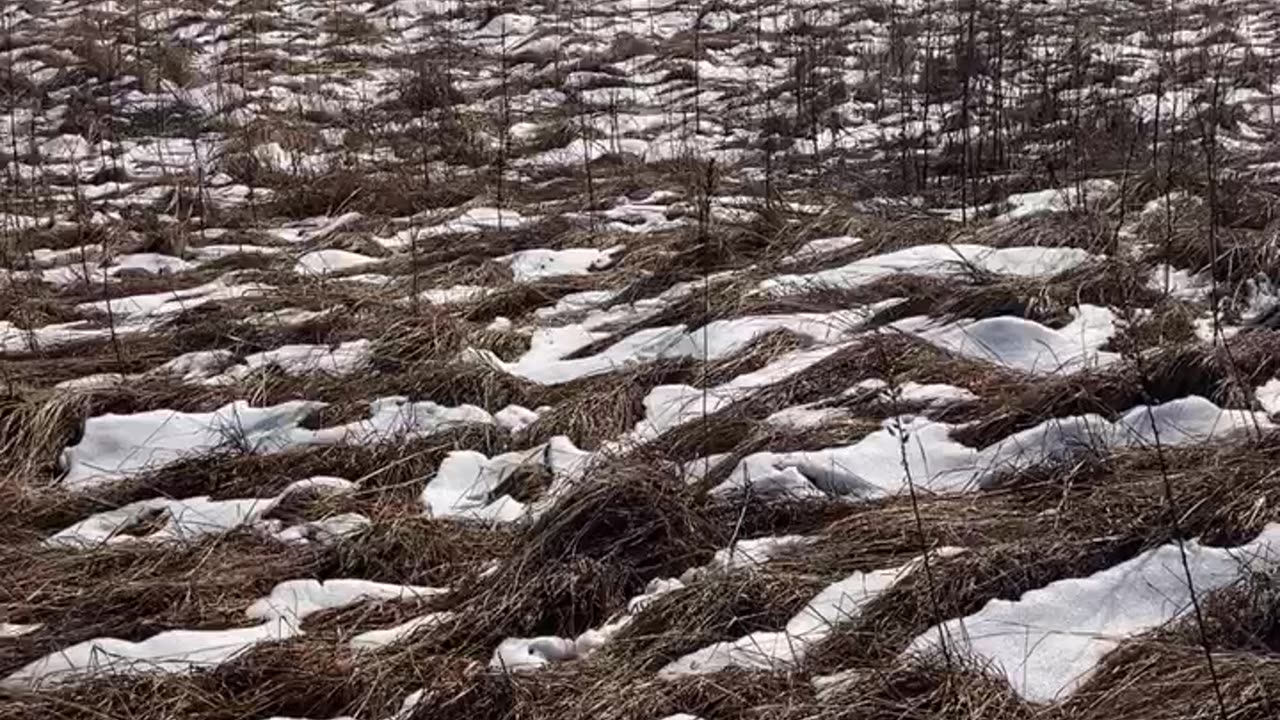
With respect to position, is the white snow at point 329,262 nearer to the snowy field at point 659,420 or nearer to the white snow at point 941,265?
the snowy field at point 659,420

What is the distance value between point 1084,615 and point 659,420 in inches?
54.6

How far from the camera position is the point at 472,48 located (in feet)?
30.7

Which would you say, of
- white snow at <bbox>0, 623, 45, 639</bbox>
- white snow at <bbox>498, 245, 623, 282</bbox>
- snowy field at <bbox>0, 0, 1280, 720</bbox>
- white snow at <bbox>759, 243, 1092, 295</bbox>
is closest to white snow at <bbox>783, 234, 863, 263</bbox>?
snowy field at <bbox>0, 0, 1280, 720</bbox>

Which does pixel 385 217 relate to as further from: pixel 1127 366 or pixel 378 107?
pixel 1127 366

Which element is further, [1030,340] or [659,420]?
[1030,340]

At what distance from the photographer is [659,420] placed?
11.5ft

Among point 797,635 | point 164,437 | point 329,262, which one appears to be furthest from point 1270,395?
point 329,262

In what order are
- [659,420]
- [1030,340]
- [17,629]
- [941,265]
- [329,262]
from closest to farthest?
[17,629]
[659,420]
[1030,340]
[941,265]
[329,262]

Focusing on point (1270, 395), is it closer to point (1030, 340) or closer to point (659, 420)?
point (1030, 340)

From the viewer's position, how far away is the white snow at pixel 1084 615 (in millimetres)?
2326

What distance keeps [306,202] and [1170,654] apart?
15.4 ft

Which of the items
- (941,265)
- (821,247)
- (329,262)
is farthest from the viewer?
(329,262)

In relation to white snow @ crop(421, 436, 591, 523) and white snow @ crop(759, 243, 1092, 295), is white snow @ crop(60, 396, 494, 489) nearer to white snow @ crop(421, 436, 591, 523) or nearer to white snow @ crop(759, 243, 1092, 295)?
white snow @ crop(421, 436, 591, 523)

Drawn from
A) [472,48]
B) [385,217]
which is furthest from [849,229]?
[472,48]
